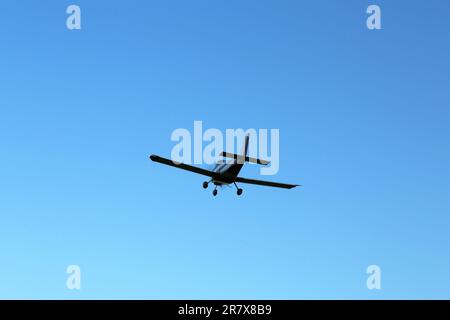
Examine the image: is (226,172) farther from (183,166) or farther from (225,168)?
(183,166)

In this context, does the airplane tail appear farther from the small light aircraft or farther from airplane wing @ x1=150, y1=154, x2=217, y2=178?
airplane wing @ x1=150, y1=154, x2=217, y2=178

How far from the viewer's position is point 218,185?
51.8 m

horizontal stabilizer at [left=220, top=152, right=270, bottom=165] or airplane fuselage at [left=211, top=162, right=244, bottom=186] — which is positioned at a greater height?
horizontal stabilizer at [left=220, top=152, right=270, bottom=165]

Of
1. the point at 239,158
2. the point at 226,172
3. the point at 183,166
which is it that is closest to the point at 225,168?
the point at 226,172

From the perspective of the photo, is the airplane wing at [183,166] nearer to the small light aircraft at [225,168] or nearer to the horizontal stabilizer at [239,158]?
the small light aircraft at [225,168]

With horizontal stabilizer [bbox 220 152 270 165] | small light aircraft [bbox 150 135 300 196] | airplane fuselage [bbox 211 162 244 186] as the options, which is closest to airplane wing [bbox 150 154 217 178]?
small light aircraft [bbox 150 135 300 196]

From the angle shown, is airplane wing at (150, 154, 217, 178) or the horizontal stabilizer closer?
Answer: the horizontal stabilizer

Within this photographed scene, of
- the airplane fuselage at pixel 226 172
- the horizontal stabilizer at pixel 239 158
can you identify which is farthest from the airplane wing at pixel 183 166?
the horizontal stabilizer at pixel 239 158
